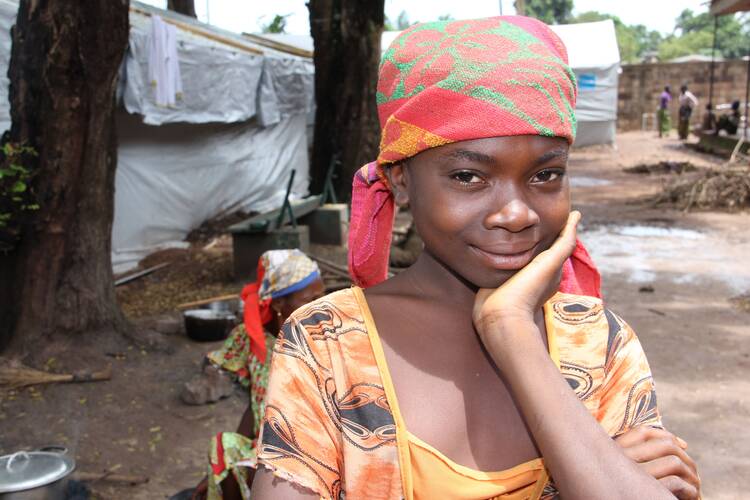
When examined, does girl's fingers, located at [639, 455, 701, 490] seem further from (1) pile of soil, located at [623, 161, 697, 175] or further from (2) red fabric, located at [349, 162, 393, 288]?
(1) pile of soil, located at [623, 161, 697, 175]

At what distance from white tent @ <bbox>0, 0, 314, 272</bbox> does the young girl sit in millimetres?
5902

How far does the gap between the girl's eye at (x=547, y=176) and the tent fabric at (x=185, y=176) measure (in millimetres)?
7771

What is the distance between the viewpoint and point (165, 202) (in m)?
9.56

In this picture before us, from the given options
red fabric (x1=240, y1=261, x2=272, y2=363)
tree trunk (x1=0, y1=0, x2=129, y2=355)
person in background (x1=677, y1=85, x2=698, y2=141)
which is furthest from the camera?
person in background (x1=677, y1=85, x2=698, y2=141)

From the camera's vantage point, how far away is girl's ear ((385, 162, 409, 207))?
1356 mm

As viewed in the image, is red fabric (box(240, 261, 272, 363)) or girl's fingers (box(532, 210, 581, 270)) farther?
red fabric (box(240, 261, 272, 363))

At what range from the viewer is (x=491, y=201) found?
121cm

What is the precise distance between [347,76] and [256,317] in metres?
6.62

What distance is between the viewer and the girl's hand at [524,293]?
1.21 m

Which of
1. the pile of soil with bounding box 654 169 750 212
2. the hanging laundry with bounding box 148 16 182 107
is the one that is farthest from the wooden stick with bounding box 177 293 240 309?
the pile of soil with bounding box 654 169 750 212

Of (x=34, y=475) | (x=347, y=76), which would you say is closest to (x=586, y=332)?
(x=34, y=475)

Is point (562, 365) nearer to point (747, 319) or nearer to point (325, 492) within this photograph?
point (325, 492)

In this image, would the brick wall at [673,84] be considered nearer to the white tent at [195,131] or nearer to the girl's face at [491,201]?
the white tent at [195,131]

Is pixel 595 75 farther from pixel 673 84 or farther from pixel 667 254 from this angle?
pixel 667 254
